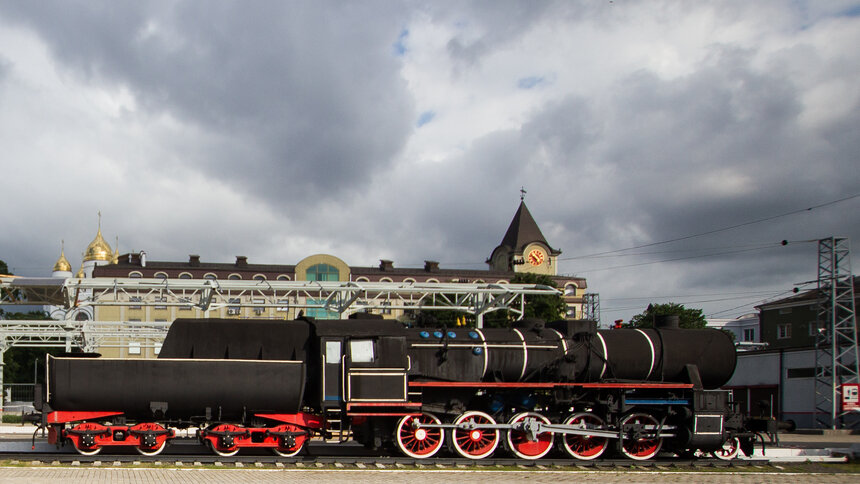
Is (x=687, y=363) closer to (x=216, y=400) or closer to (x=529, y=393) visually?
(x=529, y=393)

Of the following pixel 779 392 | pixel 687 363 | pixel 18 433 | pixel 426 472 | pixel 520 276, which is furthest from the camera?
pixel 520 276

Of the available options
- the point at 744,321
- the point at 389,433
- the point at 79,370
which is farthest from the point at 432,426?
the point at 744,321

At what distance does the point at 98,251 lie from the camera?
9894 centimetres

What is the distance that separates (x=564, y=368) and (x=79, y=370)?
9953 millimetres

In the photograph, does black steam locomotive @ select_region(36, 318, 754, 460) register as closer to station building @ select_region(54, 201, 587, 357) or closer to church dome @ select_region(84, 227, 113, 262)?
station building @ select_region(54, 201, 587, 357)

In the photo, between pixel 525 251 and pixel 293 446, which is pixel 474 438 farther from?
pixel 525 251

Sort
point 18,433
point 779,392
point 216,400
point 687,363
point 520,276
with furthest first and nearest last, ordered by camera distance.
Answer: point 520,276, point 779,392, point 18,433, point 687,363, point 216,400

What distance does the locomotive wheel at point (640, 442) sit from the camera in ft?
55.0

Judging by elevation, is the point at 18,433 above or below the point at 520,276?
below

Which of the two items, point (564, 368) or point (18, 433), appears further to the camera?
point (18, 433)

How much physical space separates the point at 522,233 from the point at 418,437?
7922 cm

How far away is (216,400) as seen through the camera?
50.3ft

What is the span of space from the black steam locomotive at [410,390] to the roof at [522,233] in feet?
244

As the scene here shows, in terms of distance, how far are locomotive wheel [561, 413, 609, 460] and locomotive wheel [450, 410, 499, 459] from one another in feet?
5.39
